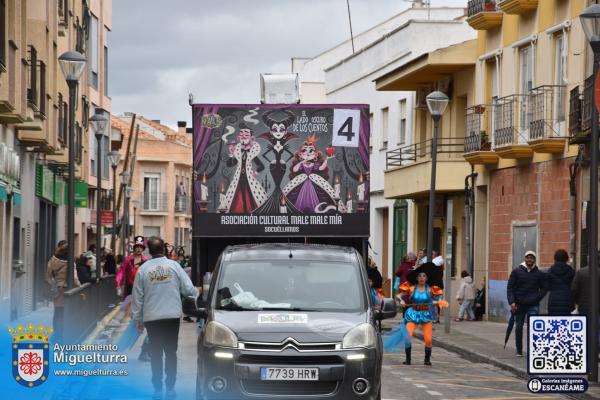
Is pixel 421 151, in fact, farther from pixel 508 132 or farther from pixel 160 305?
pixel 160 305

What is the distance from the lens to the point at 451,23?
157 ft

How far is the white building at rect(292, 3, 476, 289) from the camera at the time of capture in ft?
152

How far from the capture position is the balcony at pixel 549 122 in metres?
30.2

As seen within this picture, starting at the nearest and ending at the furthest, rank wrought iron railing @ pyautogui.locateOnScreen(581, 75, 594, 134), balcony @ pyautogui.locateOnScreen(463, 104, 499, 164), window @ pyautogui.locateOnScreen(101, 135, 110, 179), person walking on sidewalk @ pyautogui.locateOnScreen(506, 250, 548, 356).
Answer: person walking on sidewalk @ pyautogui.locateOnScreen(506, 250, 548, 356), wrought iron railing @ pyautogui.locateOnScreen(581, 75, 594, 134), balcony @ pyautogui.locateOnScreen(463, 104, 499, 164), window @ pyautogui.locateOnScreen(101, 135, 110, 179)

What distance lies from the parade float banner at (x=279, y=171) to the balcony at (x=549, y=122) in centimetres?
955

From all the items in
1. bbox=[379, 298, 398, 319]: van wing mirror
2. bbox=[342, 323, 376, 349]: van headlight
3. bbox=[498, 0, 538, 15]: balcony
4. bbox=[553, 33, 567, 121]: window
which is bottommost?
bbox=[342, 323, 376, 349]: van headlight

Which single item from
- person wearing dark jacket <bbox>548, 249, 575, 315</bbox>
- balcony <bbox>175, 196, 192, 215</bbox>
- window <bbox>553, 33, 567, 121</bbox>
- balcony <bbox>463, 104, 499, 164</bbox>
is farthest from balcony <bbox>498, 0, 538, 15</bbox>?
balcony <bbox>175, 196, 192, 215</bbox>

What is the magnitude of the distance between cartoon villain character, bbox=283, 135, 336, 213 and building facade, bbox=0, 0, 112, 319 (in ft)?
21.0

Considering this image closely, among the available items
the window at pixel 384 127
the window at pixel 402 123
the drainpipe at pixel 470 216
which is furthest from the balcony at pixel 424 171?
the window at pixel 384 127

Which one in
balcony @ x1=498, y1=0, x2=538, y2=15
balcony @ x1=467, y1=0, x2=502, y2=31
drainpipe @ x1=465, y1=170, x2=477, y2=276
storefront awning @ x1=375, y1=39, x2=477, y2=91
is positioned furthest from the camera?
storefront awning @ x1=375, y1=39, x2=477, y2=91

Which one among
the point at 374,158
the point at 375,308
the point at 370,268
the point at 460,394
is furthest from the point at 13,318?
the point at 374,158

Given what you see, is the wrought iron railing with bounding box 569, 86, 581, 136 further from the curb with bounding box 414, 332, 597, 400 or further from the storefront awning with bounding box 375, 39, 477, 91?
the storefront awning with bounding box 375, 39, 477, 91

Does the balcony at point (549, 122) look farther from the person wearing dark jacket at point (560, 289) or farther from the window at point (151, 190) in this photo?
the window at point (151, 190)

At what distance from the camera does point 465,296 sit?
119 feet
